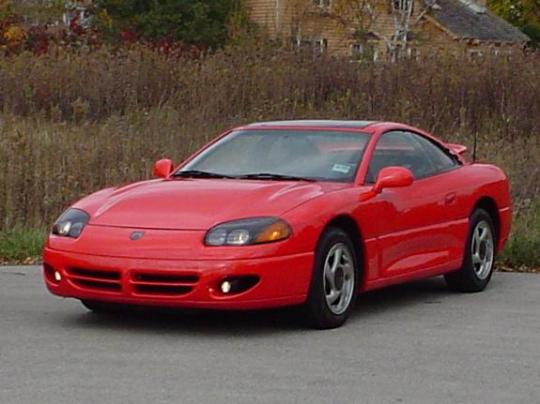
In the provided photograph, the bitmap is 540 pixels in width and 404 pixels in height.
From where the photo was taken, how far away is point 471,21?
194 feet

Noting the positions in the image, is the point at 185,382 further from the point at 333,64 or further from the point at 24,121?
the point at 333,64

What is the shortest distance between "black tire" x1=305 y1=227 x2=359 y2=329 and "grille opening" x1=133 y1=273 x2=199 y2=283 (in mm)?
823

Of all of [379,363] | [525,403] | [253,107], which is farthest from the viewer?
[253,107]

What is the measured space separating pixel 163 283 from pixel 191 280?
188 mm

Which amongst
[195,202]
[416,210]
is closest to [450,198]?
[416,210]

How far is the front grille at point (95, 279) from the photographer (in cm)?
870

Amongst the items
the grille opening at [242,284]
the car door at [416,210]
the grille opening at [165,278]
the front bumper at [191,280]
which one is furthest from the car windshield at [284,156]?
the grille opening at [165,278]

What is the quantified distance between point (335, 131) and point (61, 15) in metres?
41.6

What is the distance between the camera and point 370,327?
30.4 ft

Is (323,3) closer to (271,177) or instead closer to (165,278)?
(271,177)

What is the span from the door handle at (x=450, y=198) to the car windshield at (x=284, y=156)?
84 cm

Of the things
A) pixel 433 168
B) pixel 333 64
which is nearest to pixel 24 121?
pixel 333 64

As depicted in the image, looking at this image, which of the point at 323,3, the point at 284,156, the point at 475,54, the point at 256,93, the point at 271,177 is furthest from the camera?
the point at 323,3

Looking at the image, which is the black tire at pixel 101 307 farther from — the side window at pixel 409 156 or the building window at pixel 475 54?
the building window at pixel 475 54
